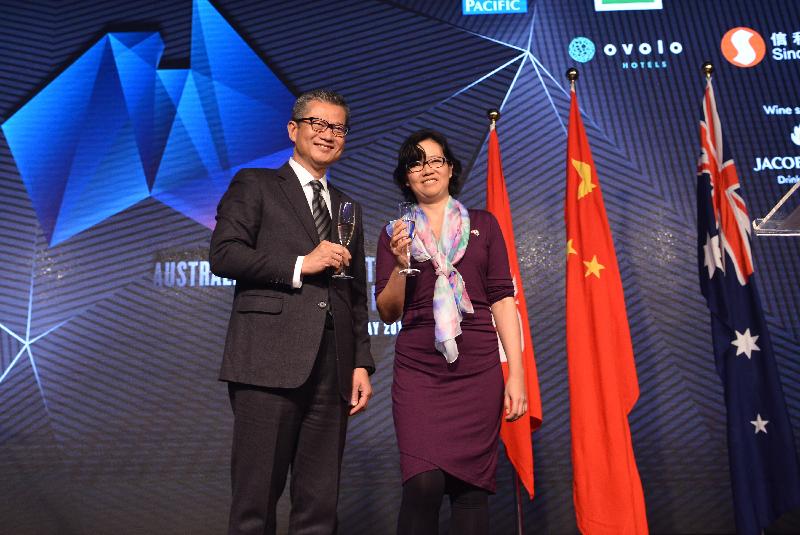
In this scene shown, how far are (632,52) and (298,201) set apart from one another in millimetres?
2791

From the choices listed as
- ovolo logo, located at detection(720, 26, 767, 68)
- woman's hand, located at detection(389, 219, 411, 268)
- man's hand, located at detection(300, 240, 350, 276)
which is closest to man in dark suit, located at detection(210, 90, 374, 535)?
man's hand, located at detection(300, 240, 350, 276)

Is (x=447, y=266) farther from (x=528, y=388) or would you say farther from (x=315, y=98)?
(x=528, y=388)

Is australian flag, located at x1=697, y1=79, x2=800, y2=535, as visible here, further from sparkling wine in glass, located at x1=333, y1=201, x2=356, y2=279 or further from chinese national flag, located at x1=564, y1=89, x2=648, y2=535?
sparkling wine in glass, located at x1=333, y1=201, x2=356, y2=279

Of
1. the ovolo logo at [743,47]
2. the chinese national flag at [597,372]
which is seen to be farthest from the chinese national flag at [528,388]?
the ovolo logo at [743,47]

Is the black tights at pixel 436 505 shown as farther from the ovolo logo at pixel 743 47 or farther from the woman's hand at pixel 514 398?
the ovolo logo at pixel 743 47

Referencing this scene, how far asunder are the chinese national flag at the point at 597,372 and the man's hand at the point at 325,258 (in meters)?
1.65

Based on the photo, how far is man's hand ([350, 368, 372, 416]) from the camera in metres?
2.00

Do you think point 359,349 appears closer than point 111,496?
Yes

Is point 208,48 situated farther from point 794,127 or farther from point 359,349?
point 794,127

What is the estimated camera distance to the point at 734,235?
311 cm

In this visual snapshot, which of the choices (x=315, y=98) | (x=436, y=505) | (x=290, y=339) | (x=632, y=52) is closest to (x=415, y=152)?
(x=315, y=98)

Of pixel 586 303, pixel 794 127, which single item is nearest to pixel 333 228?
pixel 586 303

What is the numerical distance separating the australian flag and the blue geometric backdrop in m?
0.62

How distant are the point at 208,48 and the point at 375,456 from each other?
2.50 metres
